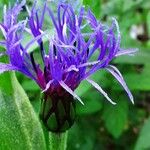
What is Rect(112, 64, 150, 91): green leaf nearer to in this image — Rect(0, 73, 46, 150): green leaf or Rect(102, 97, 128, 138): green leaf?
Rect(102, 97, 128, 138): green leaf

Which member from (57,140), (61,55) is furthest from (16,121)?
(61,55)

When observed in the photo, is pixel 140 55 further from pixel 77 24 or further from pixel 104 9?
pixel 77 24

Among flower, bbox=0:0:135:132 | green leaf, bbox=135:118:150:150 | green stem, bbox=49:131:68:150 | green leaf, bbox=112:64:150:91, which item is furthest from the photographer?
green leaf, bbox=112:64:150:91

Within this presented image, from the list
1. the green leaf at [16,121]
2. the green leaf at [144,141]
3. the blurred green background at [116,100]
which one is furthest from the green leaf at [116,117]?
the green leaf at [16,121]

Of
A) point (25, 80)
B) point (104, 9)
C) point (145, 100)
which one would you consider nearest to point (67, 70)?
point (25, 80)

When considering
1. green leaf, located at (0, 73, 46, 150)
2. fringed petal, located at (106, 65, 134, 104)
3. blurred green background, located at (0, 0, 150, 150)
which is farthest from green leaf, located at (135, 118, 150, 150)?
fringed petal, located at (106, 65, 134, 104)
